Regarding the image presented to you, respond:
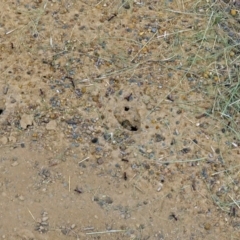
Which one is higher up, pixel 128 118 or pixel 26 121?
pixel 26 121

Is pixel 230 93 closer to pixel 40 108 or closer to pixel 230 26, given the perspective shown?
pixel 230 26

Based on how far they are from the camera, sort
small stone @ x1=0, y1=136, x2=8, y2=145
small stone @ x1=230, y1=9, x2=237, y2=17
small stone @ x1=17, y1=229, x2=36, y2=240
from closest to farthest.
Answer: small stone @ x1=17, y1=229, x2=36, y2=240, small stone @ x1=0, y1=136, x2=8, y2=145, small stone @ x1=230, y1=9, x2=237, y2=17

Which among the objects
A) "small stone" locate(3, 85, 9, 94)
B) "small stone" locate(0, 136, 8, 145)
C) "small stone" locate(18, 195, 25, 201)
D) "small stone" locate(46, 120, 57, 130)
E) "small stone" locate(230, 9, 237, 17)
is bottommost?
"small stone" locate(230, 9, 237, 17)

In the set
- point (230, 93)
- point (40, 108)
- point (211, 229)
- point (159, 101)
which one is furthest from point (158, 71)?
point (211, 229)

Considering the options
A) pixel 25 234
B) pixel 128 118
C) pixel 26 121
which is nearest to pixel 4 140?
pixel 26 121

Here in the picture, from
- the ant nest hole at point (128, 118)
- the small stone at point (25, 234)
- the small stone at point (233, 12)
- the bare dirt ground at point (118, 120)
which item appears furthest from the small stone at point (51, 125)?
the small stone at point (233, 12)

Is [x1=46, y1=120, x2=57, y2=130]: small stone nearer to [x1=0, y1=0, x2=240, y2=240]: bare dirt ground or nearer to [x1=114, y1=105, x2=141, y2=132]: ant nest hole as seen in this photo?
[x1=0, y1=0, x2=240, y2=240]: bare dirt ground

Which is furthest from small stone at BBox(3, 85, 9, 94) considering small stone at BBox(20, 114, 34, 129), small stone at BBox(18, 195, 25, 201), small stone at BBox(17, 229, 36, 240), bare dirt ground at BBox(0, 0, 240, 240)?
small stone at BBox(17, 229, 36, 240)

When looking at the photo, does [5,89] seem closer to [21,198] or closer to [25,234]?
[21,198]

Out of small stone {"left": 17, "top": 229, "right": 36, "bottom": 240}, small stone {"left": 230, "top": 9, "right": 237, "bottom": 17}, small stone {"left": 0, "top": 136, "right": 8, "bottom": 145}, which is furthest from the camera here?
small stone {"left": 230, "top": 9, "right": 237, "bottom": 17}

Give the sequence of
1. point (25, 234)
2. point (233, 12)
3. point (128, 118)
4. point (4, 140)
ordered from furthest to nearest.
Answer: point (233, 12) < point (128, 118) < point (4, 140) < point (25, 234)
